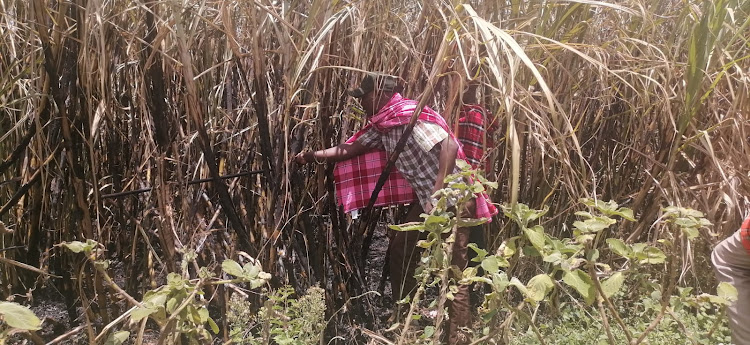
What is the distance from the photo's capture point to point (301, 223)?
65.8 inches

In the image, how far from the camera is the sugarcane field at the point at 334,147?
4.46ft

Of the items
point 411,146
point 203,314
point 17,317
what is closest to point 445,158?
point 411,146

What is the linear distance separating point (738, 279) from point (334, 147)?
94cm

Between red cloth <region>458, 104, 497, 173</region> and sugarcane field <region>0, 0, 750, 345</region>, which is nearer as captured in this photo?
sugarcane field <region>0, 0, 750, 345</region>

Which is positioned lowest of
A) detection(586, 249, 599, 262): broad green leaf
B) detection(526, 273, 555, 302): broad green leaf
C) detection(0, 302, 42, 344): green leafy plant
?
detection(526, 273, 555, 302): broad green leaf

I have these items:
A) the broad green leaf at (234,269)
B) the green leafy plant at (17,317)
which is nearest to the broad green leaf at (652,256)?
the broad green leaf at (234,269)

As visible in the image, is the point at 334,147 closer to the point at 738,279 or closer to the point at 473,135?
the point at 473,135

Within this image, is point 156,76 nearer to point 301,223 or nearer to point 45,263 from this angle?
point 301,223

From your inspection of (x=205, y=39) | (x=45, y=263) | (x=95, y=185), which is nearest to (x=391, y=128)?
(x=205, y=39)

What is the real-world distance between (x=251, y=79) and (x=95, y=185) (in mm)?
542

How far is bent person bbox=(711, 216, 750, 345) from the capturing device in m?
1.34

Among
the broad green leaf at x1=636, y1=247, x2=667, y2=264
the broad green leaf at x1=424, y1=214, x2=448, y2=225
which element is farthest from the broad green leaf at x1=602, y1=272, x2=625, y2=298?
the broad green leaf at x1=424, y1=214, x2=448, y2=225

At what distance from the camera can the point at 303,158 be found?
1583 mm

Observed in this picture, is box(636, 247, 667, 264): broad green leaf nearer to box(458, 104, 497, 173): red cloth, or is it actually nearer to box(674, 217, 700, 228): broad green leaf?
box(674, 217, 700, 228): broad green leaf
